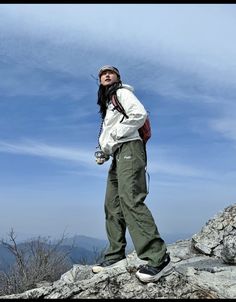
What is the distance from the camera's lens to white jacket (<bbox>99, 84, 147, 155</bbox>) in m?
5.62

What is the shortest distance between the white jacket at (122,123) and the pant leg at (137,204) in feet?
0.41

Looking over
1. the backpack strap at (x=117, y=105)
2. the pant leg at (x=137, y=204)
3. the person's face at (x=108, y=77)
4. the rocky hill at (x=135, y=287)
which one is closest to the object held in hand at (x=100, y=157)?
the pant leg at (x=137, y=204)

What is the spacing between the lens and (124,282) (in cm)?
557

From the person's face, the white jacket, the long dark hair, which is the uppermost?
A: the person's face

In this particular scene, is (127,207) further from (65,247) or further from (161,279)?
(65,247)

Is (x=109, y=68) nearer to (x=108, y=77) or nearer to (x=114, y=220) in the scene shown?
(x=108, y=77)

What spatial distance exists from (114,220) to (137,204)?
0.73 m

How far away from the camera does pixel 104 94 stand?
20.0 ft

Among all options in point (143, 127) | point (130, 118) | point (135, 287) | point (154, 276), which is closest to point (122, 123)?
point (130, 118)

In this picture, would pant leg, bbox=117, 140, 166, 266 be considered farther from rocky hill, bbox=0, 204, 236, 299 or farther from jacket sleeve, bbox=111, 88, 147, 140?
rocky hill, bbox=0, 204, 236, 299

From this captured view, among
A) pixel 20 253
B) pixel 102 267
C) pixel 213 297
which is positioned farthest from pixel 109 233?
pixel 20 253

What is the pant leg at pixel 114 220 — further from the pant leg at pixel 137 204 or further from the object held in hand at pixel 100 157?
the pant leg at pixel 137 204

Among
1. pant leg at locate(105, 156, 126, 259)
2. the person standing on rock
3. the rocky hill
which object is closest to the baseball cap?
the person standing on rock

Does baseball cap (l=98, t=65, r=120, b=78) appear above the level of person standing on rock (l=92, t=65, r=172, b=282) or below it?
above
